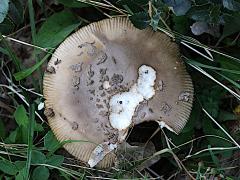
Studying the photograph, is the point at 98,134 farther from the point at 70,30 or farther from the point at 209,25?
the point at 209,25

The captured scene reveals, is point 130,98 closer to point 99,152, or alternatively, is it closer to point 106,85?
point 106,85

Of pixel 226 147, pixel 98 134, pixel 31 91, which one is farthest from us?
pixel 31 91

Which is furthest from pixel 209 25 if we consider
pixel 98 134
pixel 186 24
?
pixel 98 134

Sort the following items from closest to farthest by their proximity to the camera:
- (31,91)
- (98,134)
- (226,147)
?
(98,134) < (226,147) < (31,91)

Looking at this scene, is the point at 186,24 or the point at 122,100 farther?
the point at 186,24

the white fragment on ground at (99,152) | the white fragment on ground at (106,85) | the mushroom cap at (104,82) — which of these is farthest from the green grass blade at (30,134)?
the white fragment on ground at (106,85)

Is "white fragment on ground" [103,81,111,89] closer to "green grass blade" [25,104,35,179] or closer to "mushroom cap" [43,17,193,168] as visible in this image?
"mushroom cap" [43,17,193,168]

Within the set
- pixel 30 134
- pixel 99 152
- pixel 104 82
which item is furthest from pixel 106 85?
pixel 30 134
